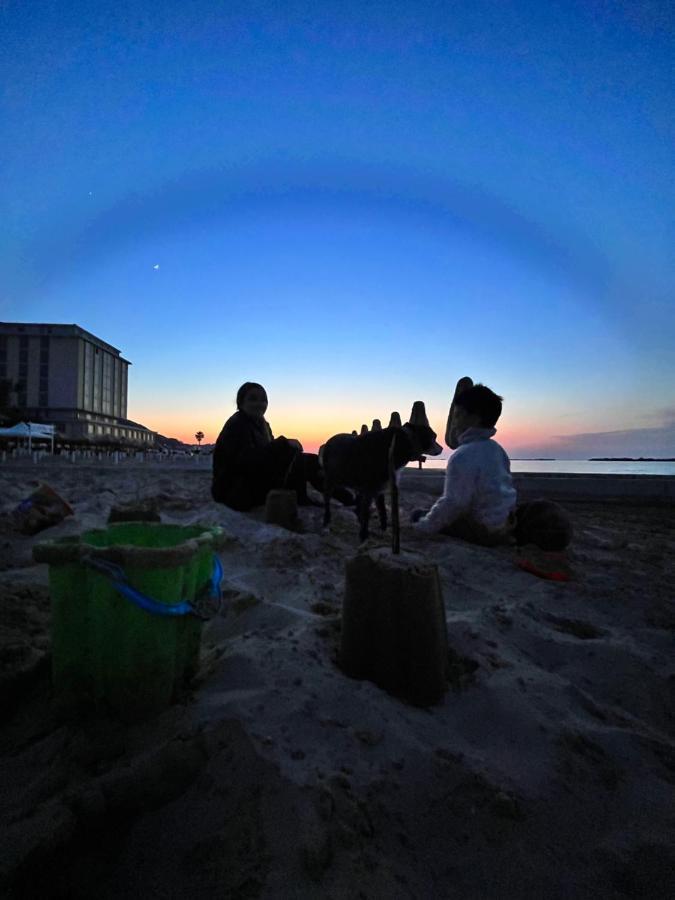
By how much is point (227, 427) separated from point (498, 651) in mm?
4122

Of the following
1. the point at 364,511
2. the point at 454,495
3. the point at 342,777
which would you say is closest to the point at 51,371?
the point at 364,511

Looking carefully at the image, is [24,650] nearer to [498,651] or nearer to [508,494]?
[498,651]

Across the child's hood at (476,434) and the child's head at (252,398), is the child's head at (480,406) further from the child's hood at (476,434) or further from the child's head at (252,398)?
the child's head at (252,398)

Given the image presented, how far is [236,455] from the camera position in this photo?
204 inches

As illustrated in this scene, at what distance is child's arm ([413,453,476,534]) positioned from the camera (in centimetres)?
341

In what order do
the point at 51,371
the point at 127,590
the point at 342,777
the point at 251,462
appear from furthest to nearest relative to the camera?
1. the point at 51,371
2. the point at 251,462
3. the point at 127,590
4. the point at 342,777

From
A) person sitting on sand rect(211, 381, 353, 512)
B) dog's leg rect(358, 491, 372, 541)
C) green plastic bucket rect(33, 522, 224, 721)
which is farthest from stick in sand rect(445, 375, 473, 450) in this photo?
green plastic bucket rect(33, 522, 224, 721)

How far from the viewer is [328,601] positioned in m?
2.30

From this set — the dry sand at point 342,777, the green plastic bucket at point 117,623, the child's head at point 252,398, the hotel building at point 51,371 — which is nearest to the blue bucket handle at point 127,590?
the green plastic bucket at point 117,623

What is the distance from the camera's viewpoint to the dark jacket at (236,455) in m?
5.14

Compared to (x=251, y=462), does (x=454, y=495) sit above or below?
below

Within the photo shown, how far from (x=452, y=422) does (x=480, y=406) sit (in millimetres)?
408

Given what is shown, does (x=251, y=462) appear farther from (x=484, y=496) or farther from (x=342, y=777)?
(x=342, y=777)

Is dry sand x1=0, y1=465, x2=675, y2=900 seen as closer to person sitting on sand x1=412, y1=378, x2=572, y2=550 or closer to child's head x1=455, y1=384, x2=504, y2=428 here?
person sitting on sand x1=412, y1=378, x2=572, y2=550
